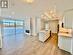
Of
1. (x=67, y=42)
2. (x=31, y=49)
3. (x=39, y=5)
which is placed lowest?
(x=31, y=49)

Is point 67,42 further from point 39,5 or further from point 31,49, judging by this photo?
point 39,5

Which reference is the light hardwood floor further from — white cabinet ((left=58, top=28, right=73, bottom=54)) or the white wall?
the white wall

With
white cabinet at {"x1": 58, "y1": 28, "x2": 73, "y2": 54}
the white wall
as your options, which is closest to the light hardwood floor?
white cabinet at {"x1": 58, "y1": 28, "x2": 73, "y2": 54}

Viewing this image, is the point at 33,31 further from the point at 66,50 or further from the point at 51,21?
the point at 66,50

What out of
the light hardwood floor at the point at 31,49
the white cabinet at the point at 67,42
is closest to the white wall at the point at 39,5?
the white cabinet at the point at 67,42

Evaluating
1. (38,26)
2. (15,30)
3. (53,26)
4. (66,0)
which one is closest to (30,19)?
(38,26)

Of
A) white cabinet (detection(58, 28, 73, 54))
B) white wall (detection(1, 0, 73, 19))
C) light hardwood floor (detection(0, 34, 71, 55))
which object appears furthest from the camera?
white cabinet (detection(58, 28, 73, 54))

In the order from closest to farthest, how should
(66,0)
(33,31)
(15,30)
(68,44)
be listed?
(66,0)
(68,44)
(33,31)
(15,30)

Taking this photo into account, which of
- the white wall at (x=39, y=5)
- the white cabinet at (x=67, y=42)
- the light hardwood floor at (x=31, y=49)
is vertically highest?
the white wall at (x=39, y=5)

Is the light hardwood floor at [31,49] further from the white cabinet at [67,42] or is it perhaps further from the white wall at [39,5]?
the white wall at [39,5]

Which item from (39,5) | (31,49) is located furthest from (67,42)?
(39,5)

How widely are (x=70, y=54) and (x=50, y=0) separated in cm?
301

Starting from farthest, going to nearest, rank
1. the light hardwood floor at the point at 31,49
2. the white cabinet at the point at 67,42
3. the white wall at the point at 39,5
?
1. the white cabinet at the point at 67,42
2. the light hardwood floor at the point at 31,49
3. the white wall at the point at 39,5

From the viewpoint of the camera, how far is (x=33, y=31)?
62.2ft
